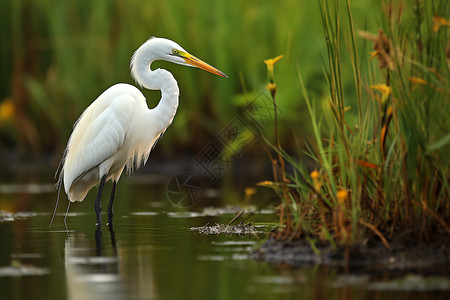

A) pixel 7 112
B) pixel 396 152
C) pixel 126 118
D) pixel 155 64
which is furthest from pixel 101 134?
pixel 7 112

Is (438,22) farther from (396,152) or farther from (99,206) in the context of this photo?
(99,206)

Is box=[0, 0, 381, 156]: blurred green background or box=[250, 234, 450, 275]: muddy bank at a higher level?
box=[0, 0, 381, 156]: blurred green background

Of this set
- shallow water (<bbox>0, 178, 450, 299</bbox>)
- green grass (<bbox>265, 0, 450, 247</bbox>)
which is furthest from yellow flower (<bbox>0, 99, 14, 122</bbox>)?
green grass (<bbox>265, 0, 450, 247</bbox>)

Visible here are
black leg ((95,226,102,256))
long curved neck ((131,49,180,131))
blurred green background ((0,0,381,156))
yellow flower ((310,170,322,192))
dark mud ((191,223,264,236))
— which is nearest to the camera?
yellow flower ((310,170,322,192))

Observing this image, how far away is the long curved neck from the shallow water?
1.05 meters

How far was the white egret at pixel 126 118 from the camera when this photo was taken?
8562 millimetres

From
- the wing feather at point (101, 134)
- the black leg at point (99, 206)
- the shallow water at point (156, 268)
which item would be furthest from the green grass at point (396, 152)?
the wing feather at point (101, 134)

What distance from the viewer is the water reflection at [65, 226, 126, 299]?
184 inches

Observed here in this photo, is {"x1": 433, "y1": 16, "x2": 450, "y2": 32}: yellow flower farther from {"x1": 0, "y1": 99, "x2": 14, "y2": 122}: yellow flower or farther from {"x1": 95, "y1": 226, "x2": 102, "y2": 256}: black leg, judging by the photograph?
{"x1": 0, "y1": 99, "x2": 14, "y2": 122}: yellow flower

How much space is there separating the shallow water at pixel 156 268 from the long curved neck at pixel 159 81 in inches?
41.2

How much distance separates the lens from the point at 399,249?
5484mm

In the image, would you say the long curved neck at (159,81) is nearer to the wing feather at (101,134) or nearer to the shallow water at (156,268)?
the wing feather at (101,134)

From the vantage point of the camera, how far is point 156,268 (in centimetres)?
548

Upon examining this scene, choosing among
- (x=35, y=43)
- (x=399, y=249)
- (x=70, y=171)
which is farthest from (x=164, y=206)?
(x=35, y=43)
